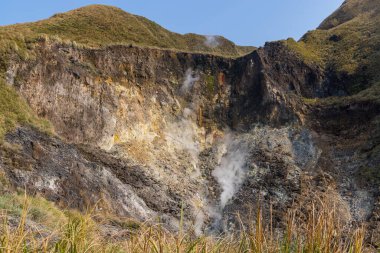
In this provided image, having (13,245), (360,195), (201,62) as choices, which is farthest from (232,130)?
(13,245)

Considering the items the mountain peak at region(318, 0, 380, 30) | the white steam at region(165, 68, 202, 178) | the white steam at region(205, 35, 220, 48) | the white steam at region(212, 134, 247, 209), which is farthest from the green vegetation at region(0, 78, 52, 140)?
the mountain peak at region(318, 0, 380, 30)

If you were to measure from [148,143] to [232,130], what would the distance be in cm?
900

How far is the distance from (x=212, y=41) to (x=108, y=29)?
72.0 ft

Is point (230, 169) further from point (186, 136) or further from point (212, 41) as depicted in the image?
point (212, 41)

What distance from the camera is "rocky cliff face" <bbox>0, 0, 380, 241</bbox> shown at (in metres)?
23.0

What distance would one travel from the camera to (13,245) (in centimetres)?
413

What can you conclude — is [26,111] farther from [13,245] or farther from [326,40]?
[326,40]

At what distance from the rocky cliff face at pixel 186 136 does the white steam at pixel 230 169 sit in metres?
0.12

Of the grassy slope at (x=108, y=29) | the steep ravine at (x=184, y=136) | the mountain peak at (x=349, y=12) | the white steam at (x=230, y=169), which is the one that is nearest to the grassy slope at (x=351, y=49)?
the steep ravine at (x=184, y=136)

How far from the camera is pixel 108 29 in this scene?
45.8 meters

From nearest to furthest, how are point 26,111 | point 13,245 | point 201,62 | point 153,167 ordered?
point 13,245
point 26,111
point 153,167
point 201,62

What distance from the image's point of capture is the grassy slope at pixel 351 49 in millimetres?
40781

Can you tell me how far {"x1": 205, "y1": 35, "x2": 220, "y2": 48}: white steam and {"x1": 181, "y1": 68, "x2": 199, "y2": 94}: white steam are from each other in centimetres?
2217

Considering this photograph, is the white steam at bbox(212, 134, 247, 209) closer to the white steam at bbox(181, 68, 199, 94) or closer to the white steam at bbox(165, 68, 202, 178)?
the white steam at bbox(165, 68, 202, 178)
